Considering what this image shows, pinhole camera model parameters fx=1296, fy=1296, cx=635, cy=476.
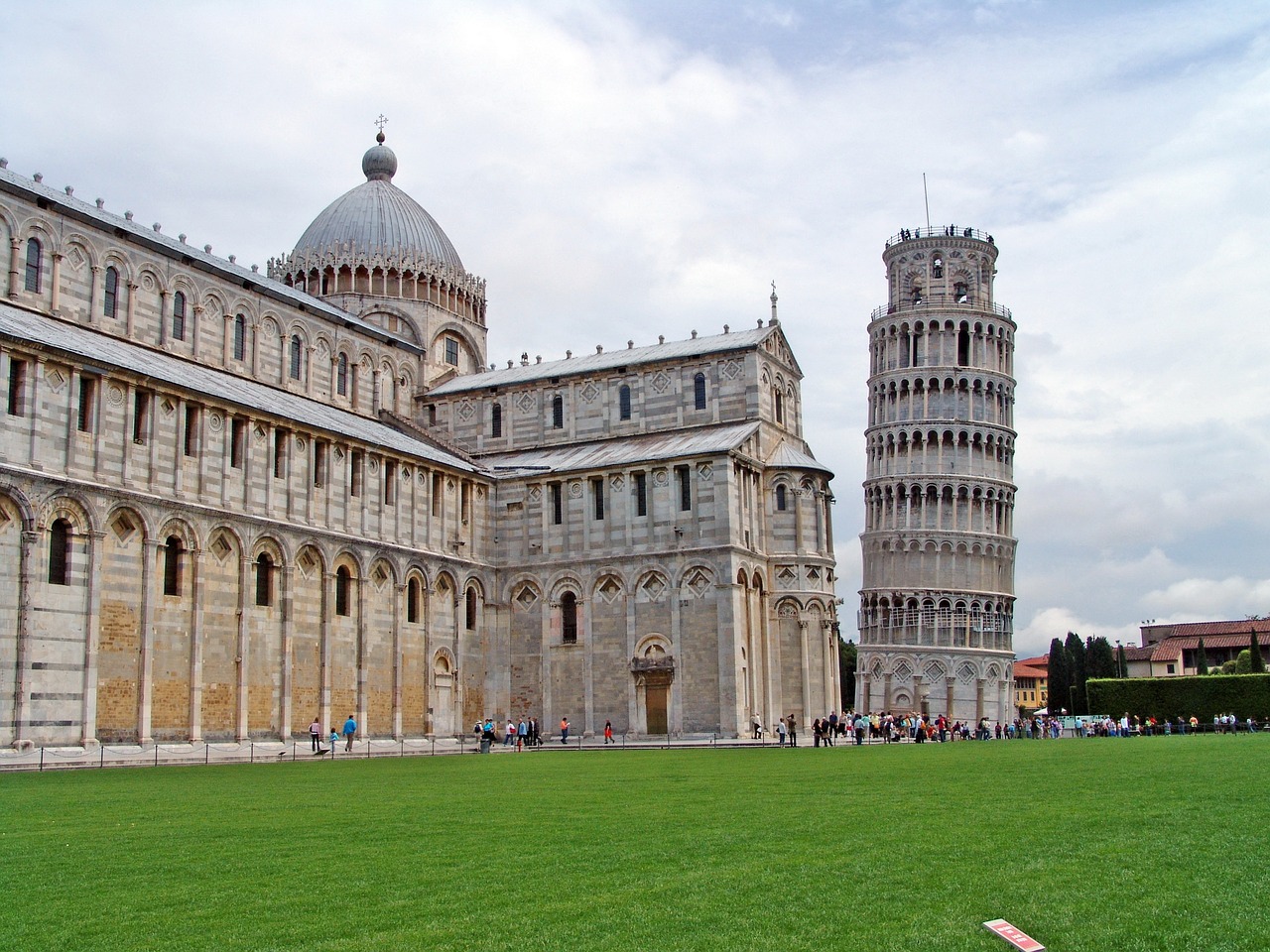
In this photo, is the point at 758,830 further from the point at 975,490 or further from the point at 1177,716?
the point at 975,490

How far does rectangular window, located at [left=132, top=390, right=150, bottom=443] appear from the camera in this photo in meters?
41.4

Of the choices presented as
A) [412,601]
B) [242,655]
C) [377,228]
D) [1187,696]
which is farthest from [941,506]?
[242,655]

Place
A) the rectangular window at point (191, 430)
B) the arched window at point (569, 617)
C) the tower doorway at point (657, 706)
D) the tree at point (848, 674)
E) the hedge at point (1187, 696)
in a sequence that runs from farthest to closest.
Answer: the tree at point (848, 674) < the hedge at point (1187, 696) < the arched window at point (569, 617) < the tower doorway at point (657, 706) < the rectangular window at point (191, 430)

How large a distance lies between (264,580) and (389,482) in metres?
8.23

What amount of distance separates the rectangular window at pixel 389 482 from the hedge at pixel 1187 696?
45.2 meters

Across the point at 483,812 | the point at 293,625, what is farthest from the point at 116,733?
the point at 483,812

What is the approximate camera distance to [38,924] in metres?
10.1

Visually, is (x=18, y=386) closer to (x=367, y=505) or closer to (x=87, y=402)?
(x=87, y=402)

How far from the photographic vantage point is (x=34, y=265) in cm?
4553

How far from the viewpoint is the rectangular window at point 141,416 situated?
136ft

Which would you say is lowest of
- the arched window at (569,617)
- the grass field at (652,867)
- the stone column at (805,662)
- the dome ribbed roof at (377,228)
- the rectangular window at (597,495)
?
the grass field at (652,867)

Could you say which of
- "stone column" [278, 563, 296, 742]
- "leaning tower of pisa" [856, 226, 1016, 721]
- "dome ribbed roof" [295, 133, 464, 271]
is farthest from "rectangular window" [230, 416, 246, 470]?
"leaning tower of pisa" [856, 226, 1016, 721]

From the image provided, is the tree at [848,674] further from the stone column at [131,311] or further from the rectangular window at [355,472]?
the stone column at [131,311]

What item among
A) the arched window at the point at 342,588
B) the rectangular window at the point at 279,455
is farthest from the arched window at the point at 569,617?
the rectangular window at the point at 279,455
